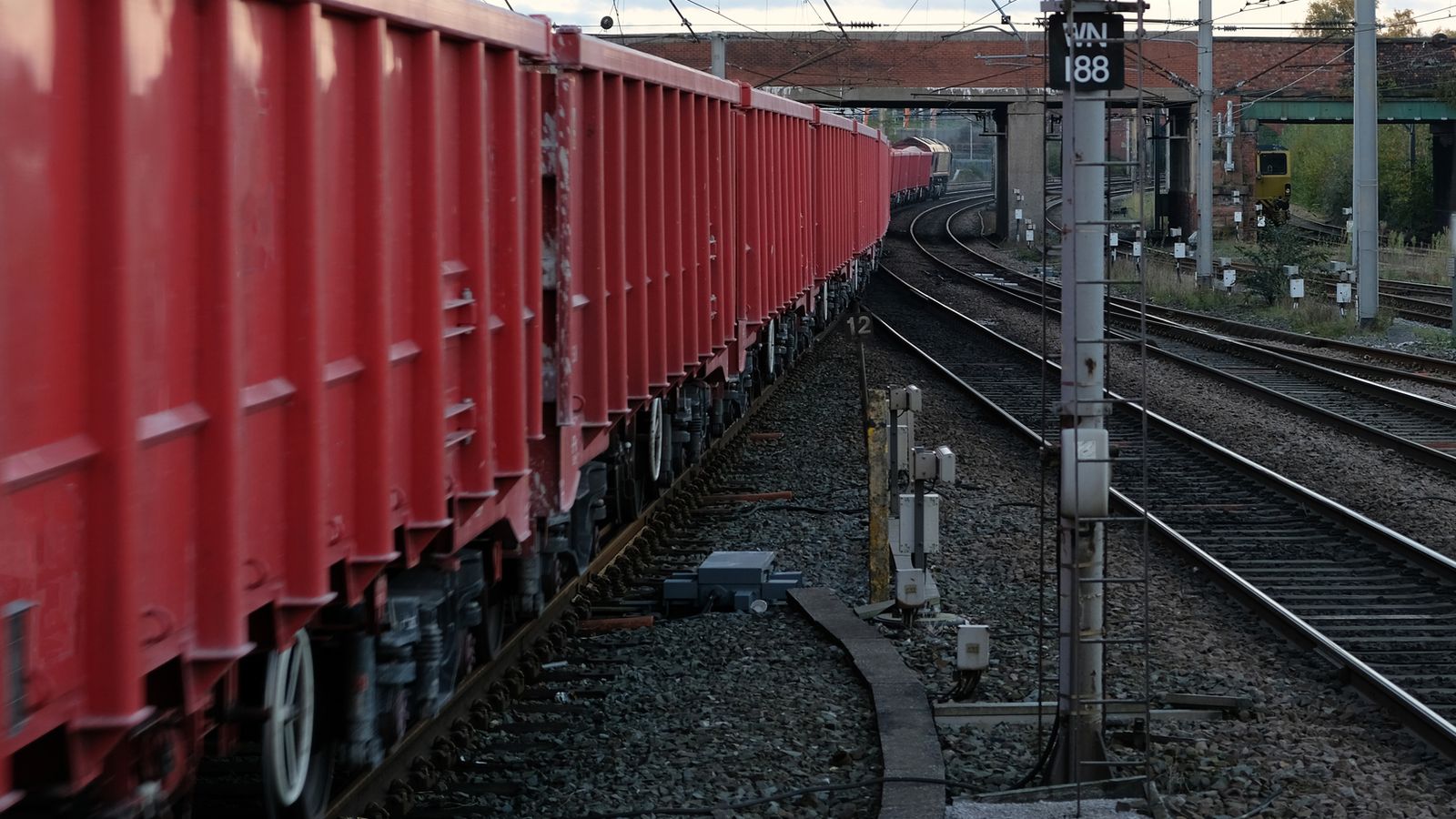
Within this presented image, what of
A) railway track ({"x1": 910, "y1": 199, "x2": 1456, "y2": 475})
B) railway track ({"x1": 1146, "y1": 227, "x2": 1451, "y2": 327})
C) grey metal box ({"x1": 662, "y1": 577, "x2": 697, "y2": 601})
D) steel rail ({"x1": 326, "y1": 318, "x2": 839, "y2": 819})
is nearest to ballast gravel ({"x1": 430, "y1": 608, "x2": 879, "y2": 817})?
steel rail ({"x1": 326, "y1": 318, "x2": 839, "y2": 819})

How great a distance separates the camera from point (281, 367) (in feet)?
15.2

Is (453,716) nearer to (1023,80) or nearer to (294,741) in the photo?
(294,741)

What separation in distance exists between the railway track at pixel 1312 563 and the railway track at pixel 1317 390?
57.6 inches

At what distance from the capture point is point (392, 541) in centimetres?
551

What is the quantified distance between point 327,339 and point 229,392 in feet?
2.95

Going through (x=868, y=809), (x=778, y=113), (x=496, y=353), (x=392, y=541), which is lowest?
(x=868, y=809)

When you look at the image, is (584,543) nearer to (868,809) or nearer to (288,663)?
(868,809)

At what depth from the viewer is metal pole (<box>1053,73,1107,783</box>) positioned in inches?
269

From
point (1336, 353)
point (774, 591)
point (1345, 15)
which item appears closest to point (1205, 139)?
point (1336, 353)

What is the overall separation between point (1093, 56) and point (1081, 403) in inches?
54.4

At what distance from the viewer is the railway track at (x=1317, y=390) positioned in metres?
16.9

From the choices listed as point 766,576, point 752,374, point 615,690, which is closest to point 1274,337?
point 752,374

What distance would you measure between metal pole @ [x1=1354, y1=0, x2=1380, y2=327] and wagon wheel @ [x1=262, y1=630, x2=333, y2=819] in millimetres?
23469

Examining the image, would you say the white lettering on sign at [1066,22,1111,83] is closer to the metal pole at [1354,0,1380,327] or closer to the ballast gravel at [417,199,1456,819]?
the ballast gravel at [417,199,1456,819]
